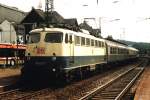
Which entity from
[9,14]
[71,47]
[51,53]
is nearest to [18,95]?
[51,53]

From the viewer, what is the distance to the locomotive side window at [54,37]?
18688mm

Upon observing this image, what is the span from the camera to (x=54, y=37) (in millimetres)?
18875

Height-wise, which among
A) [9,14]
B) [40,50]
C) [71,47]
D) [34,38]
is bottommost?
[40,50]

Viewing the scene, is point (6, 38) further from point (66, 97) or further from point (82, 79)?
point (66, 97)

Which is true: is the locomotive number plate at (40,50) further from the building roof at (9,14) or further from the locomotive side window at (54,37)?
the building roof at (9,14)

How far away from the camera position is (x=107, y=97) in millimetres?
15789

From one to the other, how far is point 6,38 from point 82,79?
177 ft

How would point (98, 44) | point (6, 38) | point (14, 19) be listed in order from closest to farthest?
point (98, 44) < point (6, 38) < point (14, 19)

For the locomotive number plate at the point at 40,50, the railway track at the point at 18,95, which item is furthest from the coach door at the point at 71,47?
the railway track at the point at 18,95

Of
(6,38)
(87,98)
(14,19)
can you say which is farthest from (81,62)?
(14,19)

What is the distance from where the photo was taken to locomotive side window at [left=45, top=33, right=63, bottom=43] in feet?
61.3

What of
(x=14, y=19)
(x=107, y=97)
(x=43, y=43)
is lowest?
(x=107, y=97)

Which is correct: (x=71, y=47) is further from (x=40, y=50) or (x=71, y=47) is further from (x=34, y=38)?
(x=34, y=38)

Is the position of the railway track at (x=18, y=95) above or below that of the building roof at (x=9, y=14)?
below
